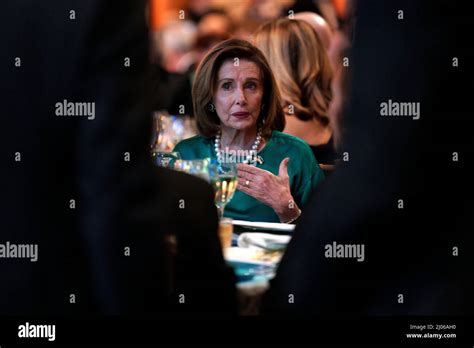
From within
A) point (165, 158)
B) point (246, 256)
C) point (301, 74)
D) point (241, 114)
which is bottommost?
point (246, 256)

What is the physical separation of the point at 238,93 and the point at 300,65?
27cm

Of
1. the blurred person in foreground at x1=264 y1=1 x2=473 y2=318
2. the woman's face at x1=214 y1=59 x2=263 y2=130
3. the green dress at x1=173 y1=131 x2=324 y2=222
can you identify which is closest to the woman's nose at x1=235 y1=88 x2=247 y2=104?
the woman's face at x1=214 y1=59 x2=263 y2=130

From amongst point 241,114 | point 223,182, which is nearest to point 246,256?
point 223,182

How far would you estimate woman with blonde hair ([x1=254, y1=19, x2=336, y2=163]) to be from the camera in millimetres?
2023

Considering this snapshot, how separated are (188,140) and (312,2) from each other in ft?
1.76

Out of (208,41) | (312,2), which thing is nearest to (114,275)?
(312,2)

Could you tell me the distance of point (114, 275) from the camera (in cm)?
109

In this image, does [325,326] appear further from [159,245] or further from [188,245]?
[159,245]

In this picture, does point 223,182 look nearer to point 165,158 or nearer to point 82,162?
point 165,158

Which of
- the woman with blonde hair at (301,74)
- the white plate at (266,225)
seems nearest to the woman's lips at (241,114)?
the woman with blonde hair at (301,74)

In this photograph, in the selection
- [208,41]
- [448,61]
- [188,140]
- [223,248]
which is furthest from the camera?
[208,41]

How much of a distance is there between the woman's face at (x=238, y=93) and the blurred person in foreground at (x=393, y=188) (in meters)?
0.60

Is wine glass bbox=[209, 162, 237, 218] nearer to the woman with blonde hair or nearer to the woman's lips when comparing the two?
the woman's lips

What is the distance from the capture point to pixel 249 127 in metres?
1.92
